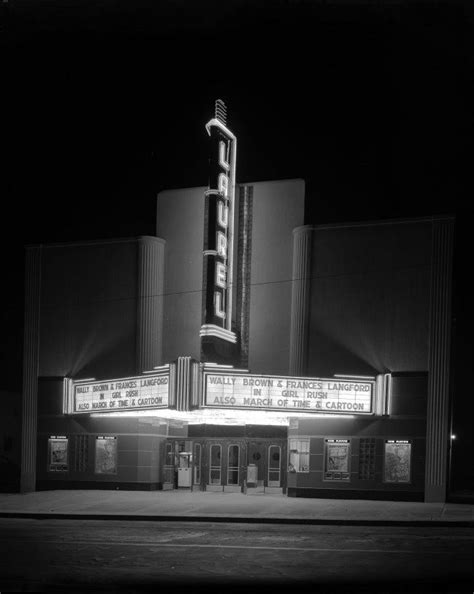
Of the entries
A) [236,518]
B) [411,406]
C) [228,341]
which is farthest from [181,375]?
[411,406]

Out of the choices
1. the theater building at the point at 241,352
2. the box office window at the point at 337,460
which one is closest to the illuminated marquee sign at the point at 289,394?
the theater building at the point at 241,352

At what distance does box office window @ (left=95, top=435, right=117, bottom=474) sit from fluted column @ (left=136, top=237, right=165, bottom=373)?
298 cm

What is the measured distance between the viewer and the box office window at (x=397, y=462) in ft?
78.1

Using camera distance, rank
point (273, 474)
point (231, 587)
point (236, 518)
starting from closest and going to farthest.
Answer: point (231, 587) → point (236, 518) → point (273, 474)

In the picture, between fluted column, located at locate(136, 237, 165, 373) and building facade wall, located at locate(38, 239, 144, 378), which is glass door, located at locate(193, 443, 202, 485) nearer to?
fluted column, located at locate(136, 237, 165, 373)

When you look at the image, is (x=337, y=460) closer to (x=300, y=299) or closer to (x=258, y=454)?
(x=258, y=454)

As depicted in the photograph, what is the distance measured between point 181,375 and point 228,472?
5772 mm

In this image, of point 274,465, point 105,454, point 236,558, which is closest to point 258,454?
point 274,465

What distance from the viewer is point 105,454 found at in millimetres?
26969

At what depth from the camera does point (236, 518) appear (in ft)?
63.5

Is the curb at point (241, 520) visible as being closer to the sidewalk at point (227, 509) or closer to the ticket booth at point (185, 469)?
the sidewalk at point (227, 509)

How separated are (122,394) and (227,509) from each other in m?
5.96

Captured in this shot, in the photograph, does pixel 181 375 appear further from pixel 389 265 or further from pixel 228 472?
pixel 389 265

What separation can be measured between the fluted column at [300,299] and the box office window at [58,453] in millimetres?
8533
